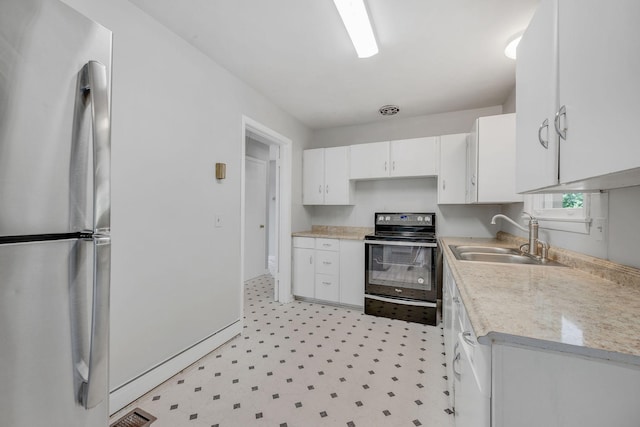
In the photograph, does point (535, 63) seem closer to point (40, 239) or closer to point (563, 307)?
point (563, 307)

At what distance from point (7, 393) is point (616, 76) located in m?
1.54

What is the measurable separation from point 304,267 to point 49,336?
2789 millimetres

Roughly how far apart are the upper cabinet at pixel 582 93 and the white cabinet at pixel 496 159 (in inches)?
47.5

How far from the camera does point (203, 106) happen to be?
2.07 meters

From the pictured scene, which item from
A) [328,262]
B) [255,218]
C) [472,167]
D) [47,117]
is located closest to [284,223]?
[328,262]

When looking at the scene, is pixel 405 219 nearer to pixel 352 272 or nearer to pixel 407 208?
pixel 407 208

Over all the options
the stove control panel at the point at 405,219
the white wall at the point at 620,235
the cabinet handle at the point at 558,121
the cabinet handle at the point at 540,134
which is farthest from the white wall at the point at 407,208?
the cabinet handle at the point at 558,121

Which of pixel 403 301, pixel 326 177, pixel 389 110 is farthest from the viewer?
pixel 326 177

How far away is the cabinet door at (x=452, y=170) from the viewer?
286 cm

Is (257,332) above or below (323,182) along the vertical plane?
below

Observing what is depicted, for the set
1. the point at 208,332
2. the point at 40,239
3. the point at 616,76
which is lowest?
the point at 208,332

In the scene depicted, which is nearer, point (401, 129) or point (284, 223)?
point (284, 223)

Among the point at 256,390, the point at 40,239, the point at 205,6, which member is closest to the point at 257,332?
the point at 256,390

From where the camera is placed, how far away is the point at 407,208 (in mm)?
3381
